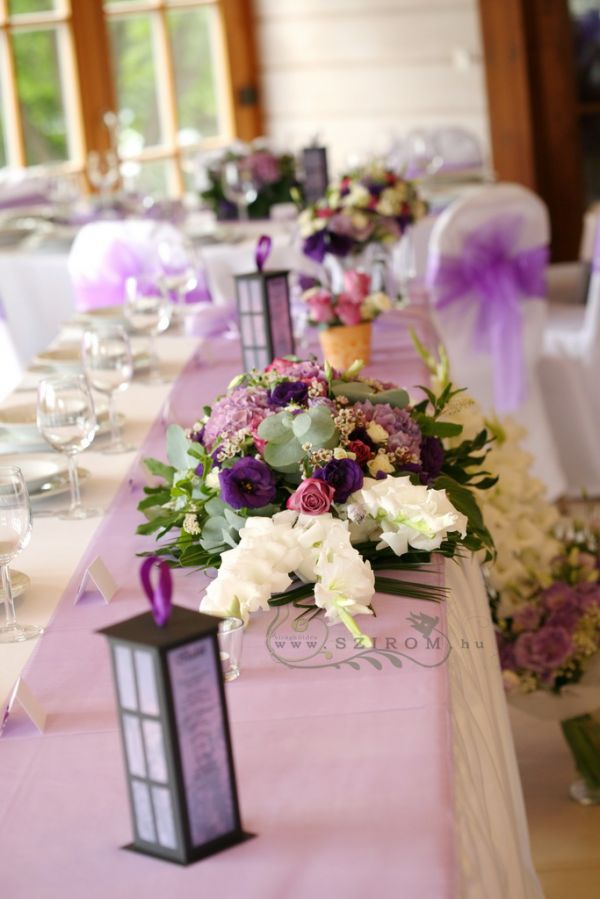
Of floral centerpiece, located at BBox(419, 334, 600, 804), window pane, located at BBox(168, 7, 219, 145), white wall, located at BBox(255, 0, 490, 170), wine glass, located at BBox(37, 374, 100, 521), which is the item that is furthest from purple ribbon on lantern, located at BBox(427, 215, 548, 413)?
window pane, located at BBox(168, 7, 219, 145)

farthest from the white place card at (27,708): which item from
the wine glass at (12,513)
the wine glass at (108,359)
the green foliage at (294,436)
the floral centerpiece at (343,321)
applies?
the floral centerpiece at (343,321)

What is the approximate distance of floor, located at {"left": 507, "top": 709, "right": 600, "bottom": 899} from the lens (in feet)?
6.59

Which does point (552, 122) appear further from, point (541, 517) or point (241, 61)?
point (541, 517)

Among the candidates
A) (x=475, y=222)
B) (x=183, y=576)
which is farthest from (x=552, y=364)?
(x=183, y=576)

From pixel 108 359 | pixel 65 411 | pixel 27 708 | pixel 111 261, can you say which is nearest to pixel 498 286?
pixel 111 261

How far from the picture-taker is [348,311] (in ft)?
8.21

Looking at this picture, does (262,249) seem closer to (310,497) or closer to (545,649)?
(545,649)

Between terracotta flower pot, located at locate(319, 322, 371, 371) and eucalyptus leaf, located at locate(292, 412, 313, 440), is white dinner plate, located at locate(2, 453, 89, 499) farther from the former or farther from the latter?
terracotta flower pot, located at locate(319, 322, 371, 371)

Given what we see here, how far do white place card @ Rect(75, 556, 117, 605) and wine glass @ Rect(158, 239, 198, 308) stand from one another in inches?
59.4

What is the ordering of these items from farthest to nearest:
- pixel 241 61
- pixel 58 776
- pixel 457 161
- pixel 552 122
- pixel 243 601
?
pixel 241 61 → pixel 552 122 → pixel 457 161 → pixel 243 601 → pixel 58 776

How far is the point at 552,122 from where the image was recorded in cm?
636

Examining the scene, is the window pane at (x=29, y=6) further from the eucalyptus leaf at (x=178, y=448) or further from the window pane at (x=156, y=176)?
the eucalyptus leaf at (x=178, y=448)

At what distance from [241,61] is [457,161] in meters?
1.85

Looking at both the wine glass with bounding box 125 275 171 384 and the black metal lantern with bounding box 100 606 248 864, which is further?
the wine glass with bounding box 125 275 171 384
